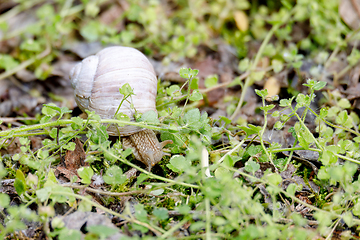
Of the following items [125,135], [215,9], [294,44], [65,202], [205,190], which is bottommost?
[65,202]

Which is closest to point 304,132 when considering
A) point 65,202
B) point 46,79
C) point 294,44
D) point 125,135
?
point 125,135

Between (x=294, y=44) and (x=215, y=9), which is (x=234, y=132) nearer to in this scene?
(x=294, y=44)

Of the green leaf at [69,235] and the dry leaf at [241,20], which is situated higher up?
the dry leaf at [241,20]

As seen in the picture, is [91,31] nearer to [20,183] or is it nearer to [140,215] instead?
[20,183]

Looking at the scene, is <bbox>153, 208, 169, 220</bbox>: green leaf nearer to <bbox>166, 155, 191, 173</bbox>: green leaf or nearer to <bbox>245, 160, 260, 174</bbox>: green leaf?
<bbox>166, 155, 191, 173</bbox>: green leaf

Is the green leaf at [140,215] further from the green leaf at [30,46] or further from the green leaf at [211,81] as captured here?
the green leaf at [30,46]

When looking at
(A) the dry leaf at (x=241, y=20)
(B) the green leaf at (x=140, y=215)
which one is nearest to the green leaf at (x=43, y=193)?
(B) the green leaf at (x=140, y=215)

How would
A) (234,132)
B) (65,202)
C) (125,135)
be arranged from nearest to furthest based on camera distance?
(65,202), (125,135), (234,132)
